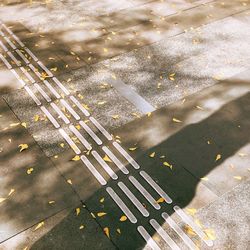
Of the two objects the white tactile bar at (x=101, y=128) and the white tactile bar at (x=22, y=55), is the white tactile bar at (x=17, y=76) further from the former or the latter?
the white tactile bar at (x=101, y=128)

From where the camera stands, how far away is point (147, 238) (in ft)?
16.2

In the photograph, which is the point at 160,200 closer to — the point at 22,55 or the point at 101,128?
the point at 101,128

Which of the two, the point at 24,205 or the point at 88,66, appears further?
the point at 88,66

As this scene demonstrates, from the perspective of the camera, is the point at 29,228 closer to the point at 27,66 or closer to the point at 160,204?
the point at 160,204

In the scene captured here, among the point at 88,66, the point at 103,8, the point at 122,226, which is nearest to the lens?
the point at 122,226

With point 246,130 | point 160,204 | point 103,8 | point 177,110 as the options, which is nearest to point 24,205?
point 160,204

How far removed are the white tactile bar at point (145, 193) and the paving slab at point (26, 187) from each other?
982 mm

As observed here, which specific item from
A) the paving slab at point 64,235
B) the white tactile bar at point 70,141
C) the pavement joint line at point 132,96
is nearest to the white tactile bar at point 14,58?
the pavement joint line at point 132,96

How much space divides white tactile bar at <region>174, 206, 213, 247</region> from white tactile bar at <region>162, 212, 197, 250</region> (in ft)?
0.52

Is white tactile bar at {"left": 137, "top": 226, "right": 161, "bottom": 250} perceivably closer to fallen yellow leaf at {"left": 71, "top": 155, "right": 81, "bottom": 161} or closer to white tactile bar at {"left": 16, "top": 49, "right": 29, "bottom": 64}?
fallen yellow leaf at {"left": 71, "top": 155, "right": 81, "bottom": 161}

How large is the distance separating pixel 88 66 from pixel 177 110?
2799mm

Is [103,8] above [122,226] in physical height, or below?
above

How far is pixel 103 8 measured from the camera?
37.4ft

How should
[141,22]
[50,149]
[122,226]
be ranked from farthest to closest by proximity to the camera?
[141,22] < [50,149] < [122,226]
